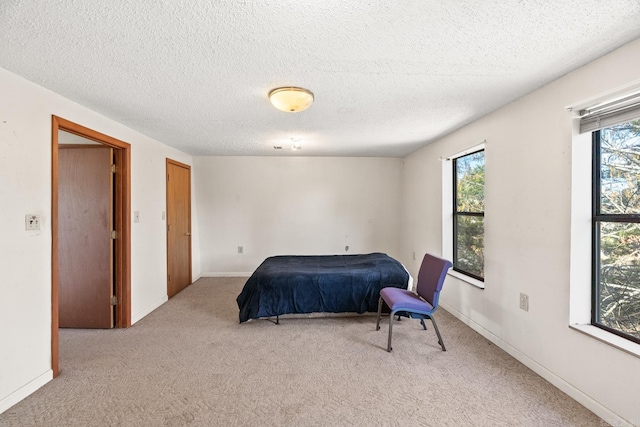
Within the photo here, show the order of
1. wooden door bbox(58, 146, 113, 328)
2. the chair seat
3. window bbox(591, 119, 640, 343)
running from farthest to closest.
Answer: wooden door bbox(58, 146, 113, 328), the chair seat, window bbox(591, 119, 640, 343)

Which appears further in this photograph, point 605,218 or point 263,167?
point 263,167

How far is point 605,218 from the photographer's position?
5.82 feet

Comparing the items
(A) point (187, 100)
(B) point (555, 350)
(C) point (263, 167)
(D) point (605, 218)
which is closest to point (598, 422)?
(B) point (555, 350)

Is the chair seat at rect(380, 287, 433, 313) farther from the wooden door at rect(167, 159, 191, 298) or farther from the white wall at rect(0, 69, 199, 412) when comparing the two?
the wooden door at rect(167, 159, 191, 298)

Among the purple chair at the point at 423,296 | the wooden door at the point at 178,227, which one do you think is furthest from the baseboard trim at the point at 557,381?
the wooden door at the point at 178,227

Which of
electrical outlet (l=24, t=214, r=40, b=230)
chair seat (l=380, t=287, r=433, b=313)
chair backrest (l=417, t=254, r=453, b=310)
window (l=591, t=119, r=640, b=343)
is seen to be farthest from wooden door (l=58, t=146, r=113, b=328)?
window (l=591, t=119, r=640, b=343)

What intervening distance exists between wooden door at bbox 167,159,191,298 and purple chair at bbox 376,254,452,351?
304 centimetres

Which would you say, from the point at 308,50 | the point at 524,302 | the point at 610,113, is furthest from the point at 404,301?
the point at 308,50

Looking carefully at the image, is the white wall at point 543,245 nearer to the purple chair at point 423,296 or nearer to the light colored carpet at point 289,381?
the light colored carpet at point 289,381

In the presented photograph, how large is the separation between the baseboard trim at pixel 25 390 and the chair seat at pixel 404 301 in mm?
2689

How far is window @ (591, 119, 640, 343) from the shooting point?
65.2 inches

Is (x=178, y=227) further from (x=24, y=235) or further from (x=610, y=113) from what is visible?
(x=610, y=113)

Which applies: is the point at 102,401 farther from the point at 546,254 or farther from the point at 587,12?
the point at 587,12

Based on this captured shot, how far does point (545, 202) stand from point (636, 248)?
0.55 meters
